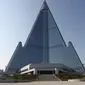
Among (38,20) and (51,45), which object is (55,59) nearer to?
(51,45)

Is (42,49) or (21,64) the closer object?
(21,64)

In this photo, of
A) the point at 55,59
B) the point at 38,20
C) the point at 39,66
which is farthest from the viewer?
the point at 38,20

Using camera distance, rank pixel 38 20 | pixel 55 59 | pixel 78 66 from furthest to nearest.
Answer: pixel 38 20, pixel 55 59, pixel 78 66

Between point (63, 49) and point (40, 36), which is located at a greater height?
point (40, 36)

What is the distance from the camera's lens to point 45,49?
7438cm

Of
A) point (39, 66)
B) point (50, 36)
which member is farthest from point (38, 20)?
point (39, 66)

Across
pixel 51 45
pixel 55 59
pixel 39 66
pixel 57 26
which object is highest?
pixel 57 26

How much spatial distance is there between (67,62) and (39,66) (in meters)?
20.6

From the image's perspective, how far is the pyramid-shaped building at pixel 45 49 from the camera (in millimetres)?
69375

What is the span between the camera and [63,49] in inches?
2766

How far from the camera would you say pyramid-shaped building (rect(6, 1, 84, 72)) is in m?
69.4

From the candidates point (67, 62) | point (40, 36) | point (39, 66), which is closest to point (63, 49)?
point (67, 62)

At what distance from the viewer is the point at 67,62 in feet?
231

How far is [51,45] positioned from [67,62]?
890 cm
